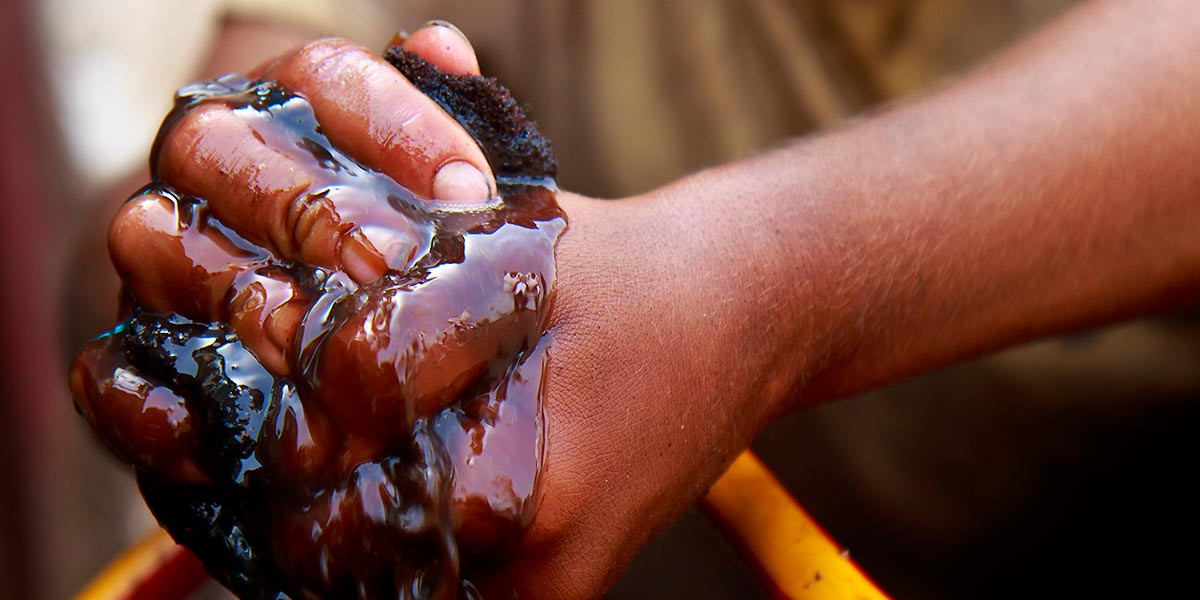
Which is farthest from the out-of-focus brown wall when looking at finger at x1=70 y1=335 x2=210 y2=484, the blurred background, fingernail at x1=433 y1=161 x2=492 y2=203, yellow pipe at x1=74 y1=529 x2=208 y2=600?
fingernail at x1=433 y1=161 x2=492 y2=203

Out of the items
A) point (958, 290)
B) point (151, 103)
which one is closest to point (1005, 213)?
point (958, 290)

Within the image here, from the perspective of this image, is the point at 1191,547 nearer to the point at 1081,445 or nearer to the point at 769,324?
the point at 1081,445

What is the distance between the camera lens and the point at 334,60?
61cm

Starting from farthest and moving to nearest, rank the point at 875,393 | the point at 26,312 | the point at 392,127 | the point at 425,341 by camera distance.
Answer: the point at 26,312, the point at 875,393, the point at 392,127, the point at 425,341

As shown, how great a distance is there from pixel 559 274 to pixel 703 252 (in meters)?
0.10

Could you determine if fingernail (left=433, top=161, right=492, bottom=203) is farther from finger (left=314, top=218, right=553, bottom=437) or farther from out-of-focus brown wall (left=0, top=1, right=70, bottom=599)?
out-of-focus brown wall (left=0, top=1, right=70, bottom=599)

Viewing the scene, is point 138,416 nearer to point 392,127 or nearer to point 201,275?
point 201,275

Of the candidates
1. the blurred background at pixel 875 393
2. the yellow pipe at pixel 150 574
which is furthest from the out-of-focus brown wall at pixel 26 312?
the yellow pipe at pixel 150 574

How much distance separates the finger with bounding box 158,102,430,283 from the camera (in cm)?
51

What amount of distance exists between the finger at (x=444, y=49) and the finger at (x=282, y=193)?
0.12 meters

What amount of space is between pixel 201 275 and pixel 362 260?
4.1 inches

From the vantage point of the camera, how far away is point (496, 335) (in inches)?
19.6

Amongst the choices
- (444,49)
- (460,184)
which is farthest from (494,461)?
(444,49)

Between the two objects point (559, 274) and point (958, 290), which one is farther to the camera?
point (958, 290)
